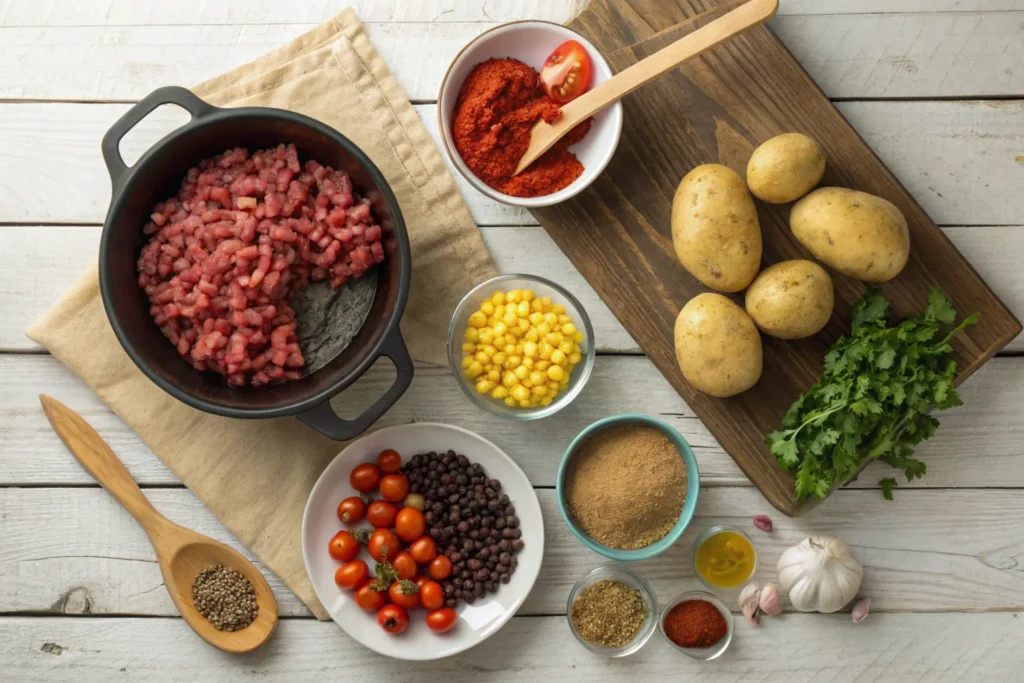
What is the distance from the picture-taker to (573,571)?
6.97ft

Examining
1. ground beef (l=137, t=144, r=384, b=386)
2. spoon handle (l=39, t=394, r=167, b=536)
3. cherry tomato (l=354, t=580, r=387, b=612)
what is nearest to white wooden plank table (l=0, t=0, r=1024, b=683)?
spoon handle (l=39, t=394, r=167, b=536)

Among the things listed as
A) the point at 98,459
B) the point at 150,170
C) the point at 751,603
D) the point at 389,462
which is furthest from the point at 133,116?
the point at 751,603

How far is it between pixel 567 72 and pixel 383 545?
1.29 meters

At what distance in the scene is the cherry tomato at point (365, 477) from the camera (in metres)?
2.02

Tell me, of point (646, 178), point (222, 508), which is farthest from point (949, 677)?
point (222, 508)

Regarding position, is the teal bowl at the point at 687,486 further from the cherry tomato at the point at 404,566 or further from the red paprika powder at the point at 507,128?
the red paprika powder at the point at 507,128

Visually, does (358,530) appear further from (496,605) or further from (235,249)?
(235,249)

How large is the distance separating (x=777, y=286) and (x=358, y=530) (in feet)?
4.06

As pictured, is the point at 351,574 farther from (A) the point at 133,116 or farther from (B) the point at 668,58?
(B) the point at 668,58

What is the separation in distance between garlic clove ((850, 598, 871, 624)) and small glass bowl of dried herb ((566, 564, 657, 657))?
0.54 metres

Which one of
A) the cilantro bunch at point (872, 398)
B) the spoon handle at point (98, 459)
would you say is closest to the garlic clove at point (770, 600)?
the cilantro bunch at point (872, 398)

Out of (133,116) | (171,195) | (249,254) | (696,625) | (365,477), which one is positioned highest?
(133,116)

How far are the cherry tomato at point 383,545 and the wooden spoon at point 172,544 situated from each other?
1.04ft

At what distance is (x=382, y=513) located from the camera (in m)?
2.02
